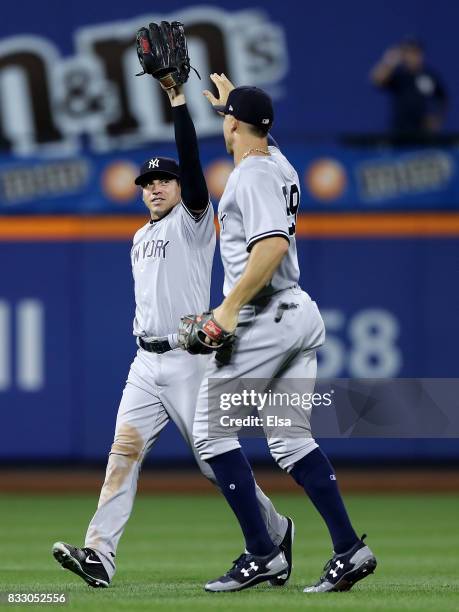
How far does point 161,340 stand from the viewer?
6.39m

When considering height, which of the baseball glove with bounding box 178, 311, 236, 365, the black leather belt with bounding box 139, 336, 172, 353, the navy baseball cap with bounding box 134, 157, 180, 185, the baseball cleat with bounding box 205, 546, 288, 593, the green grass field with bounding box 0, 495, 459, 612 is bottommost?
the green grass field with bounding box 0, 495, 459, 612

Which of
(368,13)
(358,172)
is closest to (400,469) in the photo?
(358,172)

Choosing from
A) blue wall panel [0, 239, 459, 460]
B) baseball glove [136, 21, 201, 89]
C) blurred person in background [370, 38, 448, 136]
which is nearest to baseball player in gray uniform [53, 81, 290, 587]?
baseball glove [136, 21, 201, 89]

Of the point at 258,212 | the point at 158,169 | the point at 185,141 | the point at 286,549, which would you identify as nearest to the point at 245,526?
the point at 286,549

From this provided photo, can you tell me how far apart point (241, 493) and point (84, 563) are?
787 millimetres

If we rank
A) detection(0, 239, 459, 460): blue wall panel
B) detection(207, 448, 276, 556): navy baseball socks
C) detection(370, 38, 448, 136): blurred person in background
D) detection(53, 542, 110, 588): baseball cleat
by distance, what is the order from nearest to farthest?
detection(207, 448, 276, 556): navy baseball socks
detection(53, 542, 110, 588): baseball cleat
detection(0, 239, 459, 460): blue wall panel
detection(370, 38, 448, 136): blurred person in background

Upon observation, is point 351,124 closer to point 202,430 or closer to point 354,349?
point 354,349

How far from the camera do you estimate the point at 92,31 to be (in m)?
14.5

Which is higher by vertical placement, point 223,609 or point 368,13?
point 368,13

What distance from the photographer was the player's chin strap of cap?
20.9 feet

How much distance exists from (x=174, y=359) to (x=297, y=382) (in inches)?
32.2

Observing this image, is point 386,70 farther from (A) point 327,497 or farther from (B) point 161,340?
(A) point 327,497

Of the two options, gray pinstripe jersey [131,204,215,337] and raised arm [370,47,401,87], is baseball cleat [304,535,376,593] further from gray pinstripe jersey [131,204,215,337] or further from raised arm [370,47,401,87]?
raised arm [370,47,401,87]

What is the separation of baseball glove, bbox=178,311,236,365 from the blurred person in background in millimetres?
8523
